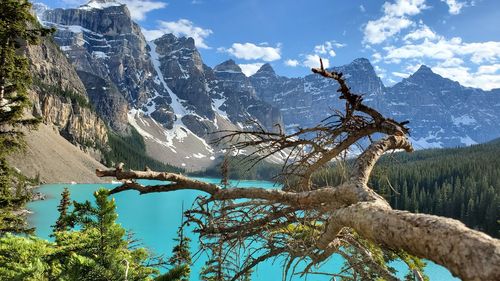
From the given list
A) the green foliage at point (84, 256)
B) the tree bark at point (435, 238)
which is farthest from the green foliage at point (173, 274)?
the tree bark at point (435, 238)

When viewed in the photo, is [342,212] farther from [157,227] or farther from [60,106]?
[60,106]

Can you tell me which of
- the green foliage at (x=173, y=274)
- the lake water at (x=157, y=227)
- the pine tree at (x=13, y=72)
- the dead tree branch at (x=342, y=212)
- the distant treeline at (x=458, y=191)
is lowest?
the lake water at (x=157, y=227)

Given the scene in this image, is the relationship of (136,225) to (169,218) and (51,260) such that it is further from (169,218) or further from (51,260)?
(51,260)

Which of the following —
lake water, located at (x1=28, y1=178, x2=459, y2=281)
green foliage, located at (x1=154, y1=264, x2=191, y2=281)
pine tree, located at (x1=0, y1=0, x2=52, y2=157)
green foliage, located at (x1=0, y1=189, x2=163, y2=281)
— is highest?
pine tree, located at (x1=0, y1=0, x2=52, y2=157)

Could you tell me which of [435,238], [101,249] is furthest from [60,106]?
[435,238]

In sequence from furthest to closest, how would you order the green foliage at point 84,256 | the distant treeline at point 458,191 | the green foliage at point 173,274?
the distant treeline at point 458,191 → the green foliage at point 84,256 → the green foliage at point 173,274

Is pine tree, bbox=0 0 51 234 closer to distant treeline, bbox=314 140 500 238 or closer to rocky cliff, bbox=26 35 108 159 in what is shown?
distant treeline, bbox=314 140 500 238

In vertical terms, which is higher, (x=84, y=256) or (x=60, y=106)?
(x=60, y=106)

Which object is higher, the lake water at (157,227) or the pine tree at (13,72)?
the pine tree at (13,72)

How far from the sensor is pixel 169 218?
6488 centimetres

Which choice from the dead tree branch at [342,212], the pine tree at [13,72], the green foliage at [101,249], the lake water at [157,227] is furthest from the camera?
the lake water at [157,227]

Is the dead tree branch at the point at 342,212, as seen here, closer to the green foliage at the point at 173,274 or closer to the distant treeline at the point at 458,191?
the green foliage at the point at 173,274

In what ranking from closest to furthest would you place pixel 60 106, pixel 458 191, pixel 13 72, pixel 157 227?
1. pixel 13 72
2. pixel 157 227
3. pixel 458 191
4. pixel 60 106

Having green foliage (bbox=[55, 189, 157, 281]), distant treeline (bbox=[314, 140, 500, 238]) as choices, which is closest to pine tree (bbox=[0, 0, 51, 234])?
green foliage (bbox=[55, 189, 157, 281])
